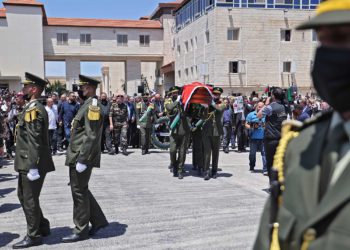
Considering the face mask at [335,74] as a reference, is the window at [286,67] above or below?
above

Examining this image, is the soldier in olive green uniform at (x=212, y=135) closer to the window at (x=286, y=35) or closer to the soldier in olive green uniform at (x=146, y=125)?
the soldier in olive green uniform at (x=146, y=125)

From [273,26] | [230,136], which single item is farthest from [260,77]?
[230,136]

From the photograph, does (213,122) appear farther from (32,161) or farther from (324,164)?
(324,164)

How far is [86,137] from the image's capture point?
5.50m

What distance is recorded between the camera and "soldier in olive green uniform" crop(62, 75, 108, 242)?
18.0 feet

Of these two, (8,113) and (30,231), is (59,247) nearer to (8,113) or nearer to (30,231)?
(30,231)

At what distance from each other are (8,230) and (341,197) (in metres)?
5.59

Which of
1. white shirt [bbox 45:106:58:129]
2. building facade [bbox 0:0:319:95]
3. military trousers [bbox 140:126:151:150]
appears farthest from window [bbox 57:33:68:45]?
white shirt [bbox 45:106:58:129]

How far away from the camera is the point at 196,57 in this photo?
42.3 metres

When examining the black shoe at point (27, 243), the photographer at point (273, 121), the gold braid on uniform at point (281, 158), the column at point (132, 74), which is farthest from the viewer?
the column at point (132, 74)

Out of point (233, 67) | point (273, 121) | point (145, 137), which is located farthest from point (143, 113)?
point (233, 67)

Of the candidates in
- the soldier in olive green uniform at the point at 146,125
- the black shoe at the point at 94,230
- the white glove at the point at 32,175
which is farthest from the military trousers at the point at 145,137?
the white glove at the point at 32,175

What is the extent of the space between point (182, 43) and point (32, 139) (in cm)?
4213

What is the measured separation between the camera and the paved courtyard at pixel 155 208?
5.69 meters
